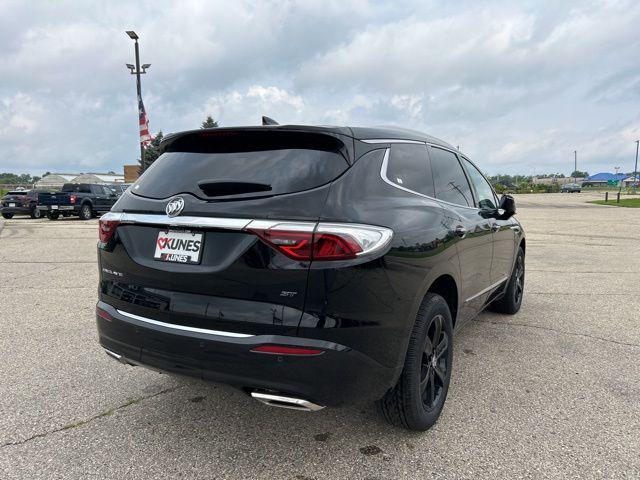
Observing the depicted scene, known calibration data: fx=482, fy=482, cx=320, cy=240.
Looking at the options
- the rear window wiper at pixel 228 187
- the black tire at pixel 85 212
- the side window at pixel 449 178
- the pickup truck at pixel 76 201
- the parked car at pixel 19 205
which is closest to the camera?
the rear window wiper at pixel 228 187

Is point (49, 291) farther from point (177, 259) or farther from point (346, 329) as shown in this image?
point (346, 329)

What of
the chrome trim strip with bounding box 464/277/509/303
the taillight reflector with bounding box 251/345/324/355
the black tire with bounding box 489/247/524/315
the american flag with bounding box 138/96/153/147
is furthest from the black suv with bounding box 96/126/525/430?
the american flag with bounding box 138/96/153/147

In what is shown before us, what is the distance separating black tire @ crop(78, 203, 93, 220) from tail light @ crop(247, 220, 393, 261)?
21427mm

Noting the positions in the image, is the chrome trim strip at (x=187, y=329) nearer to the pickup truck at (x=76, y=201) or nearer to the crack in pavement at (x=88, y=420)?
the crack in pavement at (x=88, y=420)

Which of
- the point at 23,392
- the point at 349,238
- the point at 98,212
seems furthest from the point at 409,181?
the point at 98,212

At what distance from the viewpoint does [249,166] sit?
2.46 metres

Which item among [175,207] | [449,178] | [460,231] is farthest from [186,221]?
[449,178]

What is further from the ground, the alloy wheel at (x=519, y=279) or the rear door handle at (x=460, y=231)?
the rear door handle at (x=460, y=231)

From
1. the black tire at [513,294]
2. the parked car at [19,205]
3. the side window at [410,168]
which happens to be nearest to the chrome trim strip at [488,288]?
the black tire at [513,294]

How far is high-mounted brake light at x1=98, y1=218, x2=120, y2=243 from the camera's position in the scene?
8.91 feet

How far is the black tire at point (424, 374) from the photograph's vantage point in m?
2.61

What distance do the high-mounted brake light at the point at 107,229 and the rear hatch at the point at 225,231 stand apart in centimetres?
2

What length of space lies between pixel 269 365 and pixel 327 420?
1000mm

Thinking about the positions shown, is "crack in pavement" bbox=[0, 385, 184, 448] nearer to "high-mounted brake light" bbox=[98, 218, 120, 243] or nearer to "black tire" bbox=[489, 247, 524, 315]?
"high-mounted brake light" bbox=[98, 218, 120, 243]
